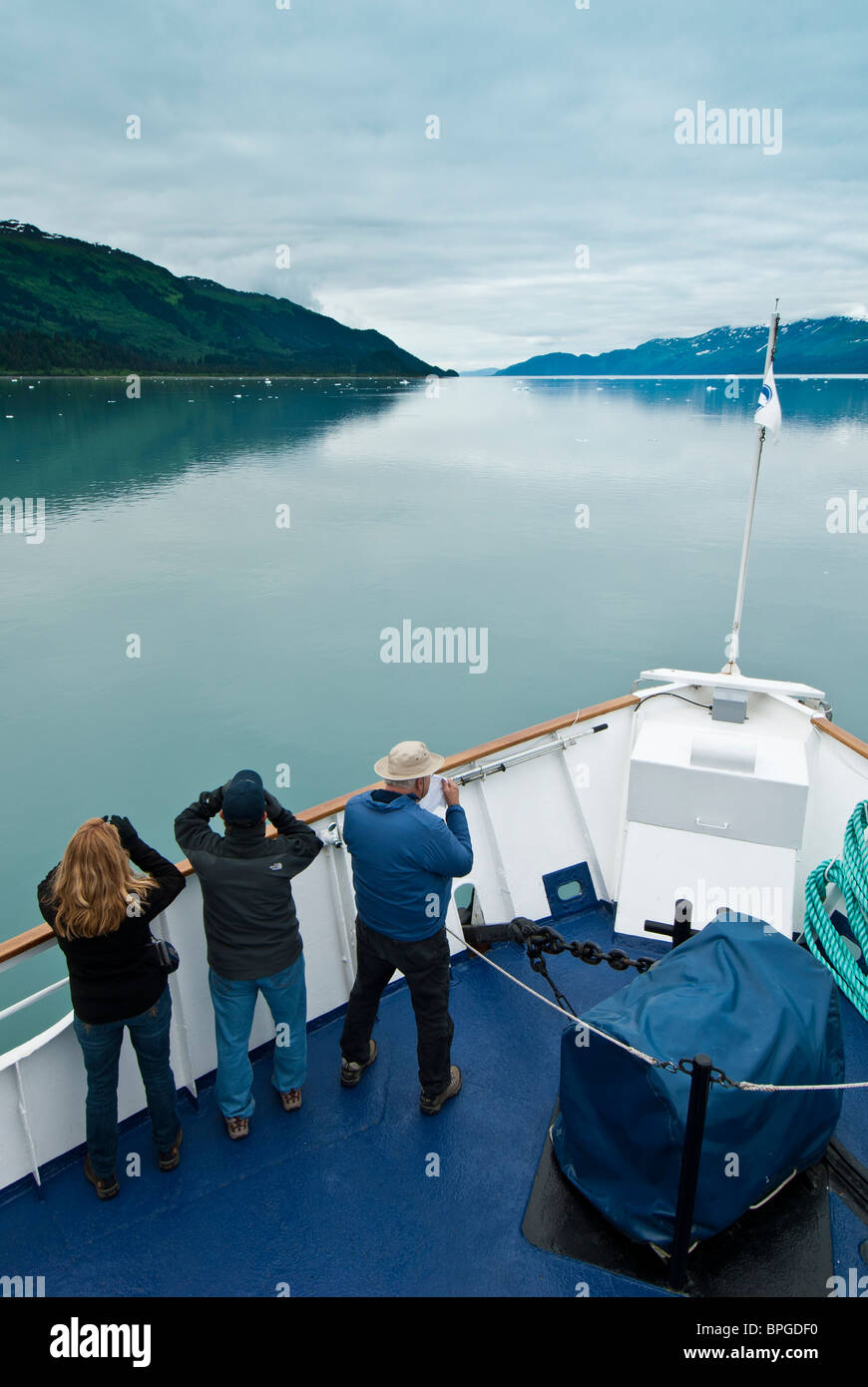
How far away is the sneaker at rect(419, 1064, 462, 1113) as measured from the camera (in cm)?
319

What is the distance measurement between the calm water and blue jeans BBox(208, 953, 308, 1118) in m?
3.06

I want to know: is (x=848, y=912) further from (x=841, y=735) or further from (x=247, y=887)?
(x=247, y=887)

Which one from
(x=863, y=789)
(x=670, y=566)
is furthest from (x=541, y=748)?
(x=670, y=566)

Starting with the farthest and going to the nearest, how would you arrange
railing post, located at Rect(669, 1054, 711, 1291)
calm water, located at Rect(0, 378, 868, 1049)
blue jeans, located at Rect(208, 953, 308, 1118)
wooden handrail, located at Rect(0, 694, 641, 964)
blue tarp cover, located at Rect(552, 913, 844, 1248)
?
calm water, located at Rect(0, 378, 868, 1049) < blue jeans, located at Rect(208, 953, 308, 1118) < wooden handrail, located at Rect(0, 694, 641, 964) < blue tarp cover, located at Rect(552, 913, 844, 1248) < railing post, located at Rect(669, 1054, 711, 1291)

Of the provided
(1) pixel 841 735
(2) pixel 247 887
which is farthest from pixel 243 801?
(1) pixel 841 735

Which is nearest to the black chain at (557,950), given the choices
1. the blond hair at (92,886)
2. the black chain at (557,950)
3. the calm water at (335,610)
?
the black chain at (557,950)

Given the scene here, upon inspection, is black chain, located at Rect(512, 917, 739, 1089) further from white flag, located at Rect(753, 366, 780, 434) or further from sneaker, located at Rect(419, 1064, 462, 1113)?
white flag, located at Rect(753, 366, 780, 434)

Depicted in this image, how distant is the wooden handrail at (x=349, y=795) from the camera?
9.08ft

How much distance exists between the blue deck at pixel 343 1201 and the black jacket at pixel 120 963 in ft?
2.45

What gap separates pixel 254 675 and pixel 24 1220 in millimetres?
10800

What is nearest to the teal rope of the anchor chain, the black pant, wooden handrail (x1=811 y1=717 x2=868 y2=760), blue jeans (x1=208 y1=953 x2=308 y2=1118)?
wooden handrail (x1=811 y1=717 x2=868 y2=760)

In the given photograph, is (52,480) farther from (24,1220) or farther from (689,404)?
(689,404)

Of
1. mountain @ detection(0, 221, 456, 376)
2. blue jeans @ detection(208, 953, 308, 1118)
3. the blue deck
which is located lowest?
the blue deck

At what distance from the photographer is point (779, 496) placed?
29.7 m
